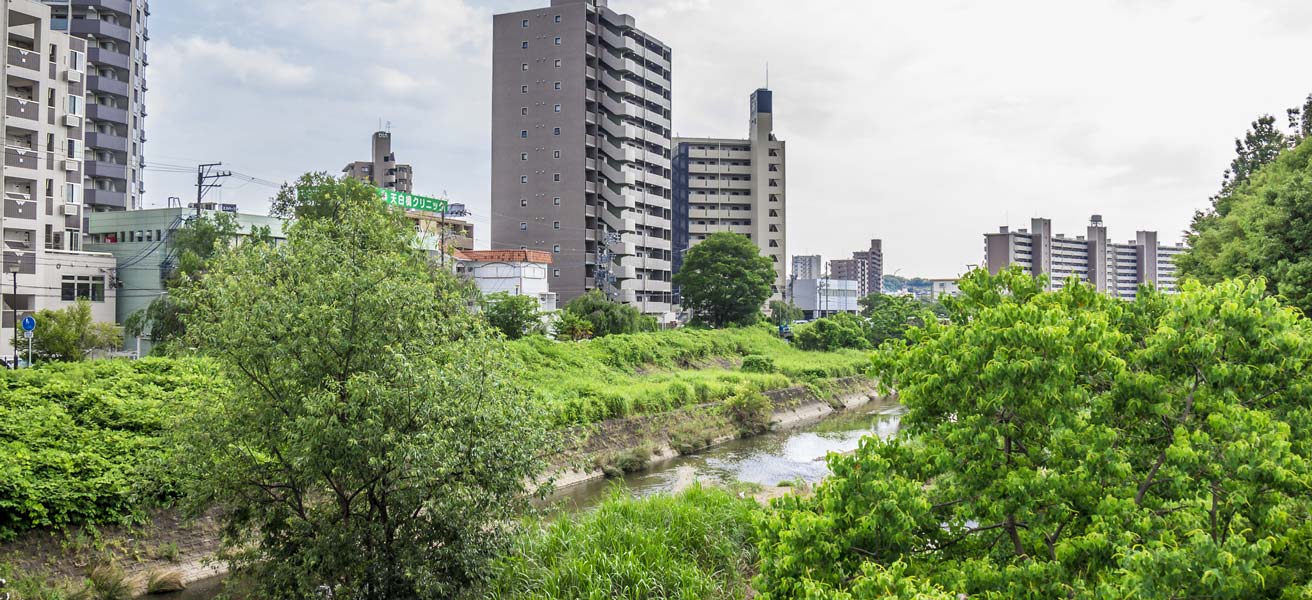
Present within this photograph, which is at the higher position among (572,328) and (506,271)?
(506,271)

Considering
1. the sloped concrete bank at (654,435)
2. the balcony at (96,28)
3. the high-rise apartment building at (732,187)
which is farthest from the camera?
the high-rise apartment building at (732,187)

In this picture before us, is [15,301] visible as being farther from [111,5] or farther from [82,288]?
[111,5]

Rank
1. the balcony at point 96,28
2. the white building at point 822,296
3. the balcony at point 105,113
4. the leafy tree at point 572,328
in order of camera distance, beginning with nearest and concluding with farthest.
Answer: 1. the leafy tree at point 572,328
2. the balcony at point 105,113
3. the balcony at point 96,28
4. the white building at point 822,296

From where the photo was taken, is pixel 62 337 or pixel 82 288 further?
pixel 82 288

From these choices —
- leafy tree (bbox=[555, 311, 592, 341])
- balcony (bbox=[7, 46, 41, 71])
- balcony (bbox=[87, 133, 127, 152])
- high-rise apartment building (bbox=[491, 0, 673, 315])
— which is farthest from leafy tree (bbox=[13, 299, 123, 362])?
high-rise apartment building (bbox=[491, 0, 673, 315])

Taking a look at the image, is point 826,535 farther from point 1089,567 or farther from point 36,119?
point 36,119

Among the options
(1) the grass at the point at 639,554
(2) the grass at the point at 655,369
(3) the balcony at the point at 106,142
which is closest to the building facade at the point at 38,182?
(3) the balcony at the point at 106,142

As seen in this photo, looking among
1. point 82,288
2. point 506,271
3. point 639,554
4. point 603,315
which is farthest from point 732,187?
point 639,554

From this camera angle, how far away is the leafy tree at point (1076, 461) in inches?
324

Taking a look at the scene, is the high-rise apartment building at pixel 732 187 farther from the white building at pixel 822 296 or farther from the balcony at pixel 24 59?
the balcony at pixel 24 59

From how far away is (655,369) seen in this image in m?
51.4

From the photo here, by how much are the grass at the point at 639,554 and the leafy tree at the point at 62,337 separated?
29.3 meters

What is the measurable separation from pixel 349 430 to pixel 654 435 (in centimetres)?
2322

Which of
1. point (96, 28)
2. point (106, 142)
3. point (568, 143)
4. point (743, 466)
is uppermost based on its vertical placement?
point (96, 28)
